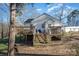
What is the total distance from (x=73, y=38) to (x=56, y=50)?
19cm

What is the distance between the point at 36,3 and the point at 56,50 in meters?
0.48

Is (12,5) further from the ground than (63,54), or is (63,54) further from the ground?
(12,5)

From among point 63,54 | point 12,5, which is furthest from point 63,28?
point 12,5

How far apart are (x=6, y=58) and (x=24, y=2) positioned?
1.81 ft

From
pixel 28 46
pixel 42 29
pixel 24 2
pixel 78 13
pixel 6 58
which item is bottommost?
pixel 6 58

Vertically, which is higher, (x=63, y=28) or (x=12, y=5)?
(x=12, y=5)

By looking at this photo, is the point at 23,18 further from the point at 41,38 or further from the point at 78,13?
the point at 78,13

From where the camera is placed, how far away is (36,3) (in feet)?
5.96

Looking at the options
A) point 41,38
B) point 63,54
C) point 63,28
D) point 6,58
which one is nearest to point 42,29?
point 41,38

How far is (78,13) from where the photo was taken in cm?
179

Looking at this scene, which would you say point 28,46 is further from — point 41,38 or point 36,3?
point 36,3

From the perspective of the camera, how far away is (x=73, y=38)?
1787 millimetres

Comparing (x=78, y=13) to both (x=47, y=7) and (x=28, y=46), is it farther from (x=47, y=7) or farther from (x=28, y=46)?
(x=28, y=46)

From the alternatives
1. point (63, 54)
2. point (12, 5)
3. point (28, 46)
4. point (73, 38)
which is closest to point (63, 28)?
point (73, 38)
